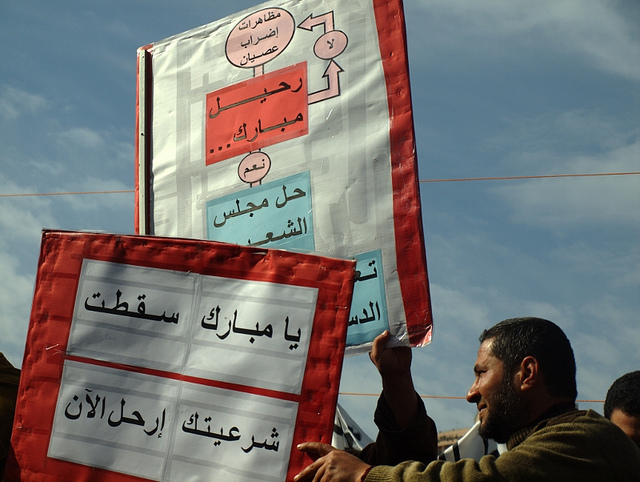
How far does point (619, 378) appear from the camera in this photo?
314 centimetres

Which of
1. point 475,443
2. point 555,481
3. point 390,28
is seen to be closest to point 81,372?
point 555,481

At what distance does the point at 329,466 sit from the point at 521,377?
0.65m

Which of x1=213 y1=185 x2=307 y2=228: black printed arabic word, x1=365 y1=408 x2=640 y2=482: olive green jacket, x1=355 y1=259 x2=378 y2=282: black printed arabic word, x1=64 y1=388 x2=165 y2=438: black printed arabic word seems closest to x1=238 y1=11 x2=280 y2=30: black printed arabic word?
x1=213 y1=185 x2=307 y2=228: black printed arabic word

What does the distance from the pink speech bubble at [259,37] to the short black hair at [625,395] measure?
6.55ft

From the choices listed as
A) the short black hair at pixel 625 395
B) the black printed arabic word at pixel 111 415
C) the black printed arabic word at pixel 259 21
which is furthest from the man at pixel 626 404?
the black printed arabic word at pixel 259 21

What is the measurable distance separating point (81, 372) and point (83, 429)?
17 cm

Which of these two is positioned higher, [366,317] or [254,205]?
[254,205]

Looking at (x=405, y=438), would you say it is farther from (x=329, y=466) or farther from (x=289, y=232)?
(x=289, y=232)

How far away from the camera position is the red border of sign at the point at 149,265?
6.60 feet

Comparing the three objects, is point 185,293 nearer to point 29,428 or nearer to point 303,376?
point 303,376

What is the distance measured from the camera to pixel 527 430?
2.11 meters

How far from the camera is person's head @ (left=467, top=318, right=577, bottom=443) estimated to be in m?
2.14

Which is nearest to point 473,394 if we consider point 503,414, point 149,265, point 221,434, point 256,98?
point 503,414

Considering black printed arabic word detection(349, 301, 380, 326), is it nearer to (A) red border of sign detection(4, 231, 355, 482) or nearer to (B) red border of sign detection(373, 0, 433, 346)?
(B) red border of sign detection(373, 0, 433, 346)
